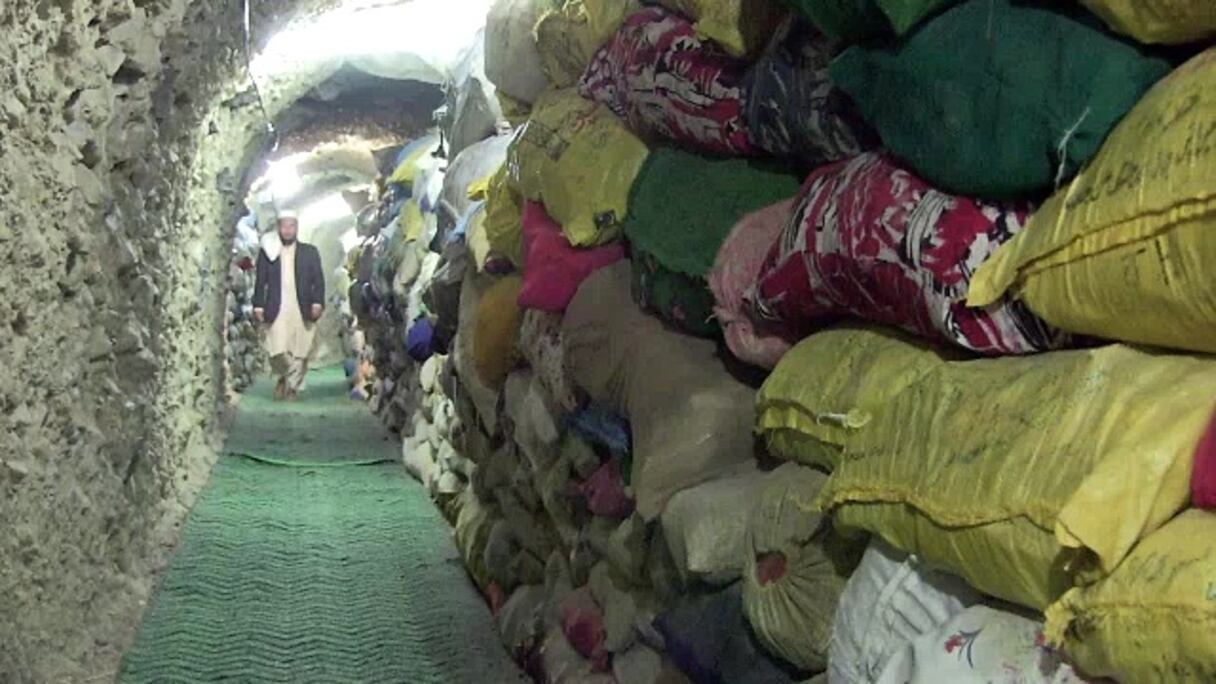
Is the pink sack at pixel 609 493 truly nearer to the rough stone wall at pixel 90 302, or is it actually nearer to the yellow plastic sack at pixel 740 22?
the yellow plastic sack at pixel 740 22

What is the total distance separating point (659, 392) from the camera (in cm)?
190

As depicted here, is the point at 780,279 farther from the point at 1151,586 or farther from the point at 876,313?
the point at 1151,586

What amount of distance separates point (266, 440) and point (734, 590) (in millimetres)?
5271

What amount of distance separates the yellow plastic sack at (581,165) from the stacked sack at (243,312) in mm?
6263

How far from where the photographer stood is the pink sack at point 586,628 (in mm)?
2287

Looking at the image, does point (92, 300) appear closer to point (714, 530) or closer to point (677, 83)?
point (677, 83)

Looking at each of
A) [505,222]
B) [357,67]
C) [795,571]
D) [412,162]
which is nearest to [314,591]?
[505,222]

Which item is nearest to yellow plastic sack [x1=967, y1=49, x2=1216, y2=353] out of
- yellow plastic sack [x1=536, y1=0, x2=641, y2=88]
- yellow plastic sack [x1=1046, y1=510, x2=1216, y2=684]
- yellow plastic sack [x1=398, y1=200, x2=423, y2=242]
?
yellow plastic sack [x1=1046, y1=510, x2=1216, y2=684]

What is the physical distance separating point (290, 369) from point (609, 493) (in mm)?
6655

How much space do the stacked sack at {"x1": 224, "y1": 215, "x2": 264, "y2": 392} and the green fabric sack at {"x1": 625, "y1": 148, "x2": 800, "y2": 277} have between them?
6885mm

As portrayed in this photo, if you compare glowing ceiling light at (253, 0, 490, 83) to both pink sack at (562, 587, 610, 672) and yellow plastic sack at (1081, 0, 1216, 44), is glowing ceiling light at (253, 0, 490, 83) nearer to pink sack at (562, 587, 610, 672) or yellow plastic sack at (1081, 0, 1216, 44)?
pink sack at (562, 587, 610, 672)

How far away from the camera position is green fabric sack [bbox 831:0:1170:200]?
3.30ft

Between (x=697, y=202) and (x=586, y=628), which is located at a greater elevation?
(x=697, y=202)

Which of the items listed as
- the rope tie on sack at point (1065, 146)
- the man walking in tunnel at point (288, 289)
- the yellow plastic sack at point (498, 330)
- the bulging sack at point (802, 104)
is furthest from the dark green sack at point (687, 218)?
the man walking in tunnel at point (288, 289)
